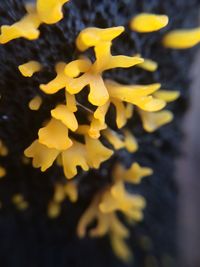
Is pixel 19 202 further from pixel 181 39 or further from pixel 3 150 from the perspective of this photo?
pixel 181 39

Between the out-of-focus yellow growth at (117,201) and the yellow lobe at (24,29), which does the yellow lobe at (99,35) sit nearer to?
the yellow lobe at (24,29)

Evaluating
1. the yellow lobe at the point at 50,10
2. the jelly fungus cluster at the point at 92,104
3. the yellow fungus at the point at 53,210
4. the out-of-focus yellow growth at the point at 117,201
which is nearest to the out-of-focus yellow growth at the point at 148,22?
the jelly fungus cluster at the point at 92,104

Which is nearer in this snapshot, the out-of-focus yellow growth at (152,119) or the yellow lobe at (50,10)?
the yellow lobe at (50,10)

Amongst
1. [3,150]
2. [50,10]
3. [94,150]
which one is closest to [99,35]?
[50,10]

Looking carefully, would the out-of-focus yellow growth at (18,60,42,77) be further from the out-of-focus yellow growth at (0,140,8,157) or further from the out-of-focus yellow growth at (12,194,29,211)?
the out-of-focus yellow growth at (12,194,29,211)

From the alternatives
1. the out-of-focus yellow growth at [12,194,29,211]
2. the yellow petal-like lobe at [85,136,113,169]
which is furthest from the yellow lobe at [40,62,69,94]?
the out-of-focus yellow growth at [12,194,29,211]

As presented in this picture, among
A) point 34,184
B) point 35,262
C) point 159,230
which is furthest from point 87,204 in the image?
point 159,230
